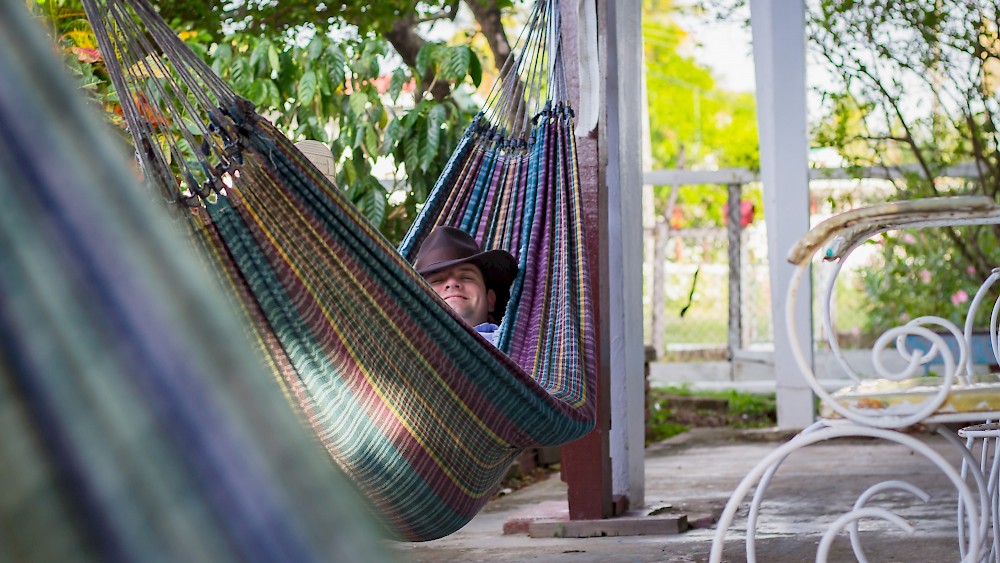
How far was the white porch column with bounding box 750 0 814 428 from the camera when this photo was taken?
4328mm

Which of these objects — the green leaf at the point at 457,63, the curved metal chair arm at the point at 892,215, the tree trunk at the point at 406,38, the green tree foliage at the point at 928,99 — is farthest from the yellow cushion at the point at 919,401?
the green tree foliage at the point at 928,99

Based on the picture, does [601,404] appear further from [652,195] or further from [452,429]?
[652,195]

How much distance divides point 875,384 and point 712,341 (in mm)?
5619

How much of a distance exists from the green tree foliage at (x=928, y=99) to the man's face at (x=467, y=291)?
10.6ft

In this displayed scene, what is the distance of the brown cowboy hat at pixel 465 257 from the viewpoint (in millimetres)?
2408

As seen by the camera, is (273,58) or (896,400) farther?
(273,58)

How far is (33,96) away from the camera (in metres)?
0.38

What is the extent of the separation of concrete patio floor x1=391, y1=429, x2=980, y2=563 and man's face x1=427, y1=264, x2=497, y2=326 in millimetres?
534

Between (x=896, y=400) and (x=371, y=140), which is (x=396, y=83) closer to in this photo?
(x=371, y=140)

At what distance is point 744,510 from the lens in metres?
3.18

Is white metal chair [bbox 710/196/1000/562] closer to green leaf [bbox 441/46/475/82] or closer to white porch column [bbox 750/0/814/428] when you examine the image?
green leaf [bbox 441/46/475/82]

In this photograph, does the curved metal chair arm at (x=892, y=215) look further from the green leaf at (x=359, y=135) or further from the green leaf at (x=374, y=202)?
the green leaf at (x=359, y=135)

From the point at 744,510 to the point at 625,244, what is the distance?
0.80 meters

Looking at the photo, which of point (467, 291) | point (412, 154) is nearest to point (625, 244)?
point (467, 291)
